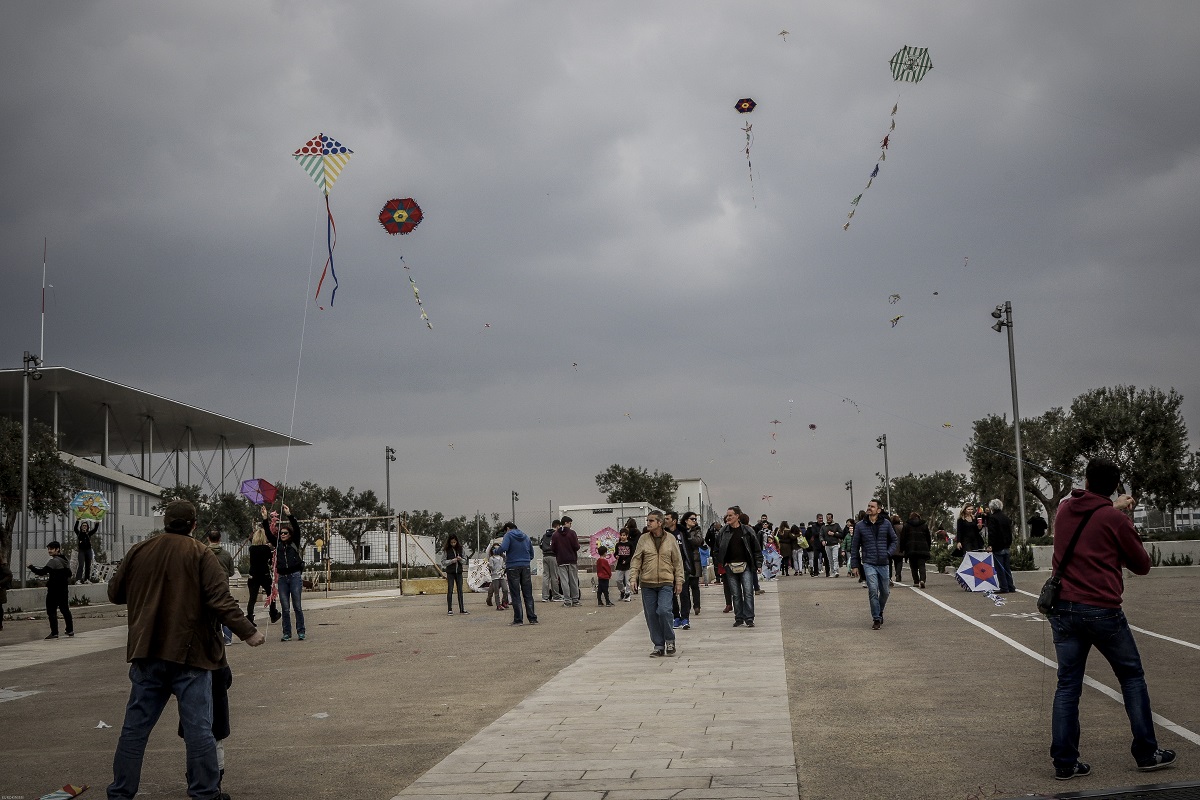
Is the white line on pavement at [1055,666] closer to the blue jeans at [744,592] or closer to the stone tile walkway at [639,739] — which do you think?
the stone tile walkway at [639,739]

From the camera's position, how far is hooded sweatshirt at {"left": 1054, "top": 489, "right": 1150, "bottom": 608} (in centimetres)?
594

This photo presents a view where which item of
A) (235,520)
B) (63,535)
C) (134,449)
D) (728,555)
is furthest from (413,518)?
(728,555)

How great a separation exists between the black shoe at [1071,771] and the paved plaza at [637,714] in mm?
54

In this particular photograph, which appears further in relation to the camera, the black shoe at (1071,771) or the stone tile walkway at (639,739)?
the stone tile walkway at (639,739)

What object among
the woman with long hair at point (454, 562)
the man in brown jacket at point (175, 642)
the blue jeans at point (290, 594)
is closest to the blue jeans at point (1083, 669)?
the man in brown jacket at point (175, 642)

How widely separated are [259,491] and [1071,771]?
19.9m

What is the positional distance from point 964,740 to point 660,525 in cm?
597

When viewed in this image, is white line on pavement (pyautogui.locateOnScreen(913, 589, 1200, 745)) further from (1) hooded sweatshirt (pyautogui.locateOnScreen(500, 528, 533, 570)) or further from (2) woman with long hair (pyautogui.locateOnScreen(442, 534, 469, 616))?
(2) woman with long hair (pyautogui.locateOnScreen(442, 534, 469, 616))

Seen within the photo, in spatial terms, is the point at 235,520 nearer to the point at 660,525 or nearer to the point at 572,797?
the point at 660,525

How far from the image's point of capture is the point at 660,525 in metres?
12.5

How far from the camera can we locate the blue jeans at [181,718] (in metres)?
5.46

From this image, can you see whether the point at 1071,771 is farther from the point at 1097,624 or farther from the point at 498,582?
the point at 498,582

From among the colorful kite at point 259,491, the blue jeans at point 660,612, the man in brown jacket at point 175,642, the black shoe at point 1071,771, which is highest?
the colorful kite at point 259,491

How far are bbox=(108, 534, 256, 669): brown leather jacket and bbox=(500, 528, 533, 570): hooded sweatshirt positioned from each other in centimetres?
1173
